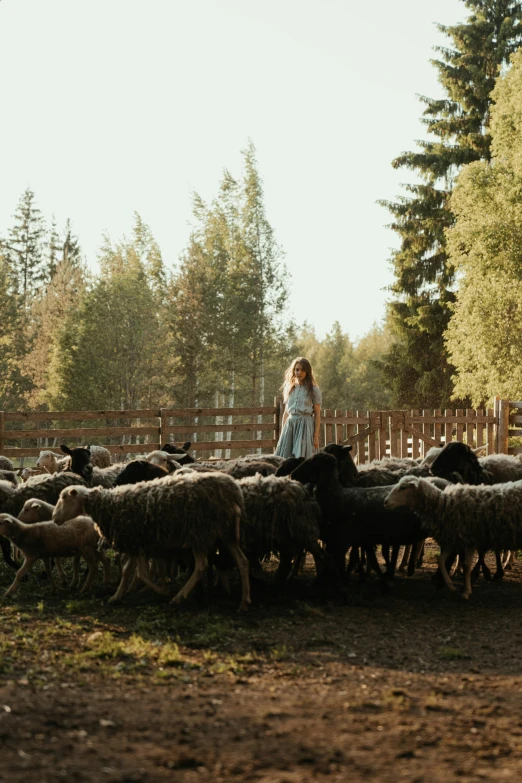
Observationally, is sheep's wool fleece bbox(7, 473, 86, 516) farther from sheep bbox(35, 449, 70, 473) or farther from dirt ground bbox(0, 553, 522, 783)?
sheep bbox(35, 449, 70, 473)

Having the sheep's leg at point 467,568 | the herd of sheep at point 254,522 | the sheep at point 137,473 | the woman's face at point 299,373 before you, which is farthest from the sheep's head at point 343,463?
the woman's face at point 299,373

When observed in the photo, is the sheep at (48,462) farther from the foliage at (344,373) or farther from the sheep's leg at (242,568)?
the foliage at (344,373)

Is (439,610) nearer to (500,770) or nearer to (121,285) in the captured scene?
(500,770)

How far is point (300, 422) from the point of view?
1191 cm

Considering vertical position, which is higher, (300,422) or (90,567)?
(300,422)

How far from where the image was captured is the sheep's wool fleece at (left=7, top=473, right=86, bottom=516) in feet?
31.3

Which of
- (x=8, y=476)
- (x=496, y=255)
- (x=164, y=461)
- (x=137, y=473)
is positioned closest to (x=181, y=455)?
(x=164, y=461)

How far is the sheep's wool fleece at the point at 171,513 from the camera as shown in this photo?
293 inches

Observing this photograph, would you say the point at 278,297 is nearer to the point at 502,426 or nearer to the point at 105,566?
the point at 502,426

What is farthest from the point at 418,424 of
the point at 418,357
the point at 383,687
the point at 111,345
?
the point at 111,345

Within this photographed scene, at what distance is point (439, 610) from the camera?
7.64m

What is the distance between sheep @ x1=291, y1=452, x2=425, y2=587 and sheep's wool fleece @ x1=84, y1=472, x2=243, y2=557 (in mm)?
1020

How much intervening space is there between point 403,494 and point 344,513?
619mm

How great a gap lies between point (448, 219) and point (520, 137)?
7638 mm
